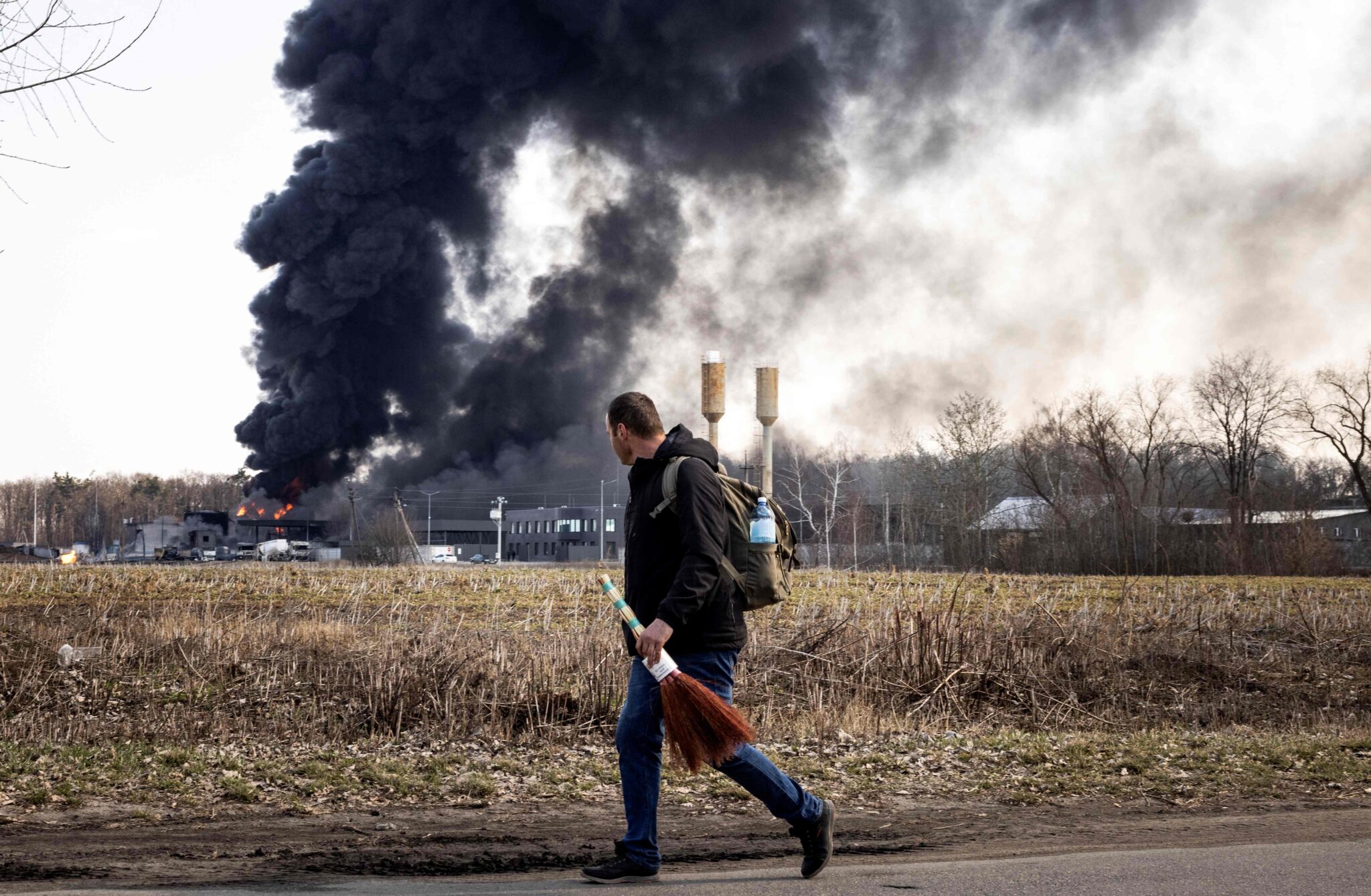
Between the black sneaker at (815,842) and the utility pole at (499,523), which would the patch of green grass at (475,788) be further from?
the utility pole at (499,523)

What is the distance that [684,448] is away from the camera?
16.3 ft

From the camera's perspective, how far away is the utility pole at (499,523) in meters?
77.8

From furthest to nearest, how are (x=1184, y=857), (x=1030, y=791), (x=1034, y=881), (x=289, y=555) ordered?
(x=289, y=555) → (x=1030, y=791) → (x=1184, y=857) → (x=1034, y=881)

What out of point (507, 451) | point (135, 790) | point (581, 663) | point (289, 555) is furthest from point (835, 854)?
point (507, 451)

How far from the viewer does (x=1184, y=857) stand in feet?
18.4

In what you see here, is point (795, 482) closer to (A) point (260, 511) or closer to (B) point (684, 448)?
(A) point (260, 511)

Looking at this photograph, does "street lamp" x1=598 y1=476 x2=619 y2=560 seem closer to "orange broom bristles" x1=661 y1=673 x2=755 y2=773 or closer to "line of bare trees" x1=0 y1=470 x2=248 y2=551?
"line of bare trees" x1=0 y1=470 x2=248 y2=551

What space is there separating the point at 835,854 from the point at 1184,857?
1652 millimetres

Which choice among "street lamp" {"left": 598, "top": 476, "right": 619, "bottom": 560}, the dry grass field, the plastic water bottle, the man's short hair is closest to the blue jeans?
the plastic water bottle

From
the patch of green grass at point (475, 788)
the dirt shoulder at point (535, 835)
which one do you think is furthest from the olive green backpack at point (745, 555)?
the patch of green grass at point (475, 788)

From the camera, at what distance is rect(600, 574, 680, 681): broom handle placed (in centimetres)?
482

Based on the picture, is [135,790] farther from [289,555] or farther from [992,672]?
[289,555]

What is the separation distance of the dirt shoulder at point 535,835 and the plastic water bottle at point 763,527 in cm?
171

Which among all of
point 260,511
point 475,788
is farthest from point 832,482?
point 475,788
